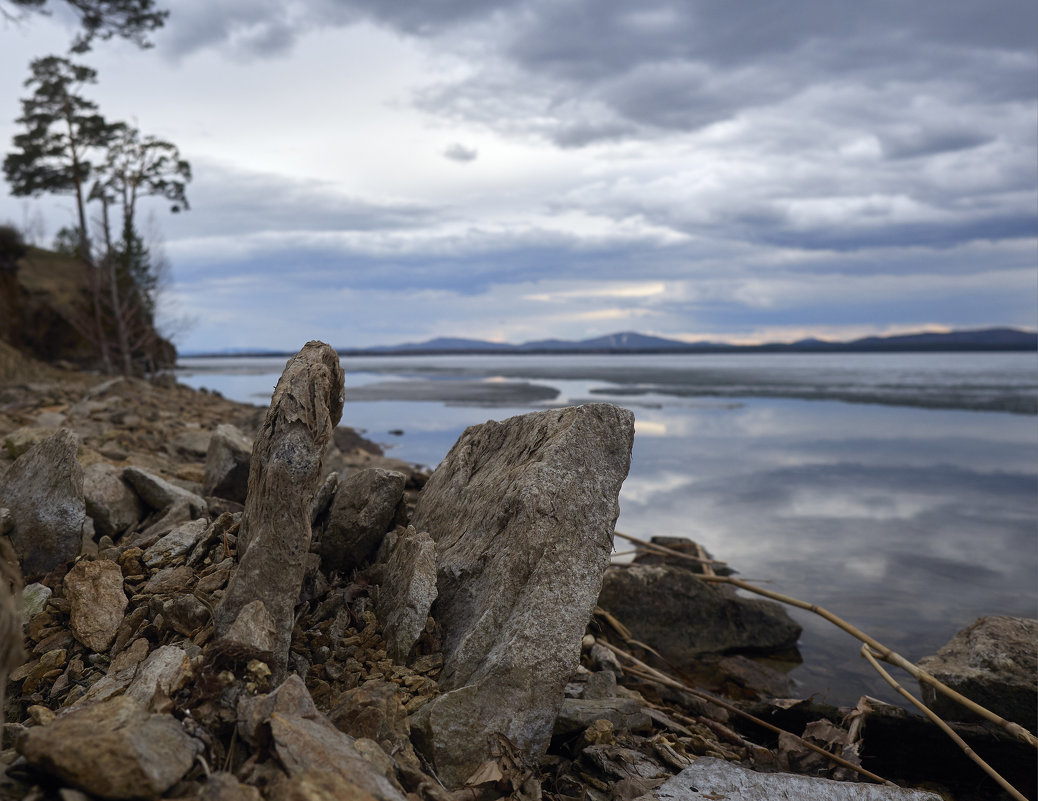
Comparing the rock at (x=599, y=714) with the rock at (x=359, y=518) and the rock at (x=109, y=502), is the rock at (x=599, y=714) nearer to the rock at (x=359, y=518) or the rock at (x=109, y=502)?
the rock at (x=359, y=518)

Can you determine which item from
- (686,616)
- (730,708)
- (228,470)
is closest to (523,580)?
(730,708)

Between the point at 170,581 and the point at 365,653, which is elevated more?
the point at 170,581

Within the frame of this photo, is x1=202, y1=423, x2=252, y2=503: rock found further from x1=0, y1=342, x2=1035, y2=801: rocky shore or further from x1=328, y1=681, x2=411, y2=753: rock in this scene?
x1=328, y1=681, x2=411, y2=753: rock

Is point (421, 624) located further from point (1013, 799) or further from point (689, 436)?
point (689, 436)

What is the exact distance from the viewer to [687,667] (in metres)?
8.20

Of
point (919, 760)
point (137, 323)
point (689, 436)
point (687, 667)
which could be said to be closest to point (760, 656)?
point (687, 667)

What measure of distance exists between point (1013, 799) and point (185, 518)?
711 centimetres

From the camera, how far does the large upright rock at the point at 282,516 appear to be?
4.10 meters

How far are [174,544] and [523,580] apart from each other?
2.78 meters

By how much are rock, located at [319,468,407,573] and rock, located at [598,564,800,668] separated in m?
4.01

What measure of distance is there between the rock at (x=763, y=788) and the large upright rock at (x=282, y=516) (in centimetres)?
236

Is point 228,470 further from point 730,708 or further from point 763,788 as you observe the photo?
point 763,788

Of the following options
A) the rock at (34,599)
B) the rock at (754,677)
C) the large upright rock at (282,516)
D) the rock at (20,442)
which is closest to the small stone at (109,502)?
the rock at (34,599)

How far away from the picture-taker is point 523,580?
177 inches
